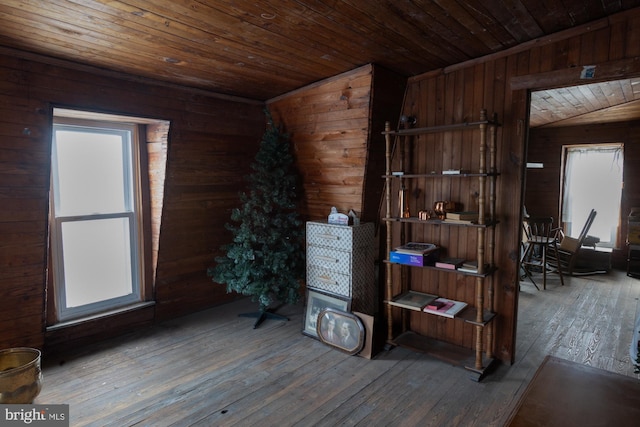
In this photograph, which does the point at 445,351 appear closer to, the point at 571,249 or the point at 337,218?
the point at 337,218

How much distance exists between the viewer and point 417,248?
9.85 ft

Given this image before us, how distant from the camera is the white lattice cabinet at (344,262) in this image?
3.21 meters

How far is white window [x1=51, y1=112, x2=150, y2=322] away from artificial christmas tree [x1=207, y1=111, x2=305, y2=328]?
839 millimetres

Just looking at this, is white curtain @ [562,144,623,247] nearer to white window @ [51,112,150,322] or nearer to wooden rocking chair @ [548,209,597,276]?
wooden rocking chair @ [548,209,597,276]

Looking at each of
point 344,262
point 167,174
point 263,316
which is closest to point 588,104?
point 344,262

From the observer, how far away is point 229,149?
3855 mm

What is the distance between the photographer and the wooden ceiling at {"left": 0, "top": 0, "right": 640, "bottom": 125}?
6.53ft

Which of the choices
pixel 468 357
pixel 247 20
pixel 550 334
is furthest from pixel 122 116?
pixel 550 334

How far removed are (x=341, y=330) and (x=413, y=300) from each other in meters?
0.64

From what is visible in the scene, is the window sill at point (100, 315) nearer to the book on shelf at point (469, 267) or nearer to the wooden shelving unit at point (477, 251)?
the wooden shelving unit at point (477, 251)

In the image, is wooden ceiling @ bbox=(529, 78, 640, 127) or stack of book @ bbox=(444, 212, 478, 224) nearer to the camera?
stack of book @ bbox=(444, 212, 478, 224)

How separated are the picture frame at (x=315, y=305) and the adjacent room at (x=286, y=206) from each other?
0.06ft

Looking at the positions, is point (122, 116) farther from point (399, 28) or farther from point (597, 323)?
point (597, 323)

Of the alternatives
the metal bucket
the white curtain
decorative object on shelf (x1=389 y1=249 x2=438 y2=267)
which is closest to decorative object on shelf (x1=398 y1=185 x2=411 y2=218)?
decorative object on shelf (x1=389 y1=249 x2=438 y2=267)
